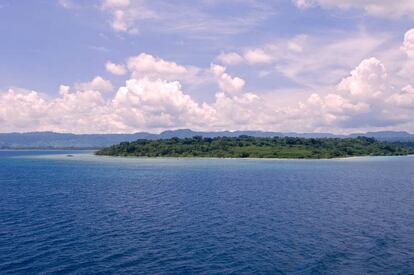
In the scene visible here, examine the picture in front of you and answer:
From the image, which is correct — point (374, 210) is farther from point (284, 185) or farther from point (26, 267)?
point (26, 267)

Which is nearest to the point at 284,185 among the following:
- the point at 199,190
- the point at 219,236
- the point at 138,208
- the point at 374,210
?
the point at 199,190

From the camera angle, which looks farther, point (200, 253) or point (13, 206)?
point (13, 206)

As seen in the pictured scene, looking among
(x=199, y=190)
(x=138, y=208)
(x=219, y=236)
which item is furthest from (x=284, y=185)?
(x=219, y=236)

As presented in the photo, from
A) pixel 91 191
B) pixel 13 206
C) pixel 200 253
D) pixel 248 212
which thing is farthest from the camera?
pixel 91 191

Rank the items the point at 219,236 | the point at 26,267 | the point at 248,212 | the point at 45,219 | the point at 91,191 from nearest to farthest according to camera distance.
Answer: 1. the point at 26,267
2. the point at 219,236
3. the point at 45,219
4. the point at 248,212
5. the point at 91,191

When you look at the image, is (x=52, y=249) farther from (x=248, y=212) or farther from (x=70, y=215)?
(x=248, y=212)

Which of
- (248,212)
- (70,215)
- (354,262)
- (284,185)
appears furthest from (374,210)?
(70,215)

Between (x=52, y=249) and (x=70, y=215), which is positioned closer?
(x=52, y=249)

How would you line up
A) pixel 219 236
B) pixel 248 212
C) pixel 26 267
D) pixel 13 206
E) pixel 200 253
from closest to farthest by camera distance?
pixel 26 267 → pixel 200 253 → pixel 219 236 → pixel 248 212 → pixel 13 206

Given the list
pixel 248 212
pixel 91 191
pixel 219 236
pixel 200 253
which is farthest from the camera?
pixel 91 191
